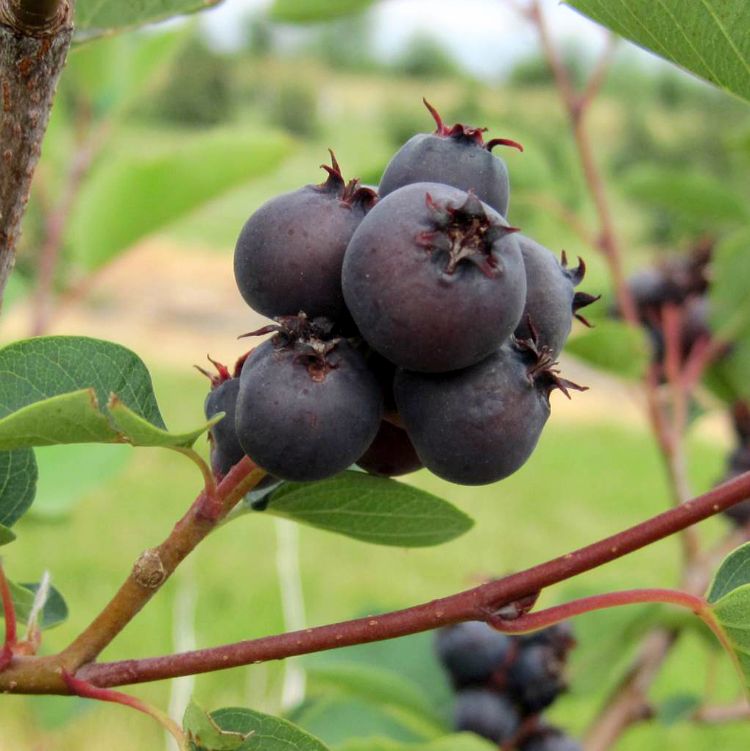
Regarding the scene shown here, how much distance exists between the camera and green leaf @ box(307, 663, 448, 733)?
1.28m

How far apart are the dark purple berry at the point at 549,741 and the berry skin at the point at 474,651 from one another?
9 centimetres

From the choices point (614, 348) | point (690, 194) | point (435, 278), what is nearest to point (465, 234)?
point (435, 278)

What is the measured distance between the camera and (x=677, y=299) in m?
1.75

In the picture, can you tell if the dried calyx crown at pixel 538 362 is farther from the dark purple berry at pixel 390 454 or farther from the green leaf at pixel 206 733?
the green leaf at pixel 206 733

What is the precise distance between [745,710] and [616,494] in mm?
4851

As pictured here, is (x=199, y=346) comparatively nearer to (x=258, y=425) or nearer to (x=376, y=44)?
(x=258, y=425)

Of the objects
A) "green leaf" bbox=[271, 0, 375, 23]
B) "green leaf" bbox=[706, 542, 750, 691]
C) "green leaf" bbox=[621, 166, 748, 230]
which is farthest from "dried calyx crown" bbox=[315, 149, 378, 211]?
"green leaf" bbox=[621, 166, 748, 230]

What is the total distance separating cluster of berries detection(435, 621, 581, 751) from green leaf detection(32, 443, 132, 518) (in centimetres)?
50

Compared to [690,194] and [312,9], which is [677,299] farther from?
[312,9]

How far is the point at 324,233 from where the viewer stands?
61 cm

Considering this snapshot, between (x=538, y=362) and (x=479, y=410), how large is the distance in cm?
5

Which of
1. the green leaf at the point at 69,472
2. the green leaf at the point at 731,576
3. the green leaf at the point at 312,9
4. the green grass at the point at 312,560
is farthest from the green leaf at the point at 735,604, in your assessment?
the green grass at the point at 312,560

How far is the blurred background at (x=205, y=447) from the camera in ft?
5.14

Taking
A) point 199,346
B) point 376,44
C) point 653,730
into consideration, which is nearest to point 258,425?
point 653,730
